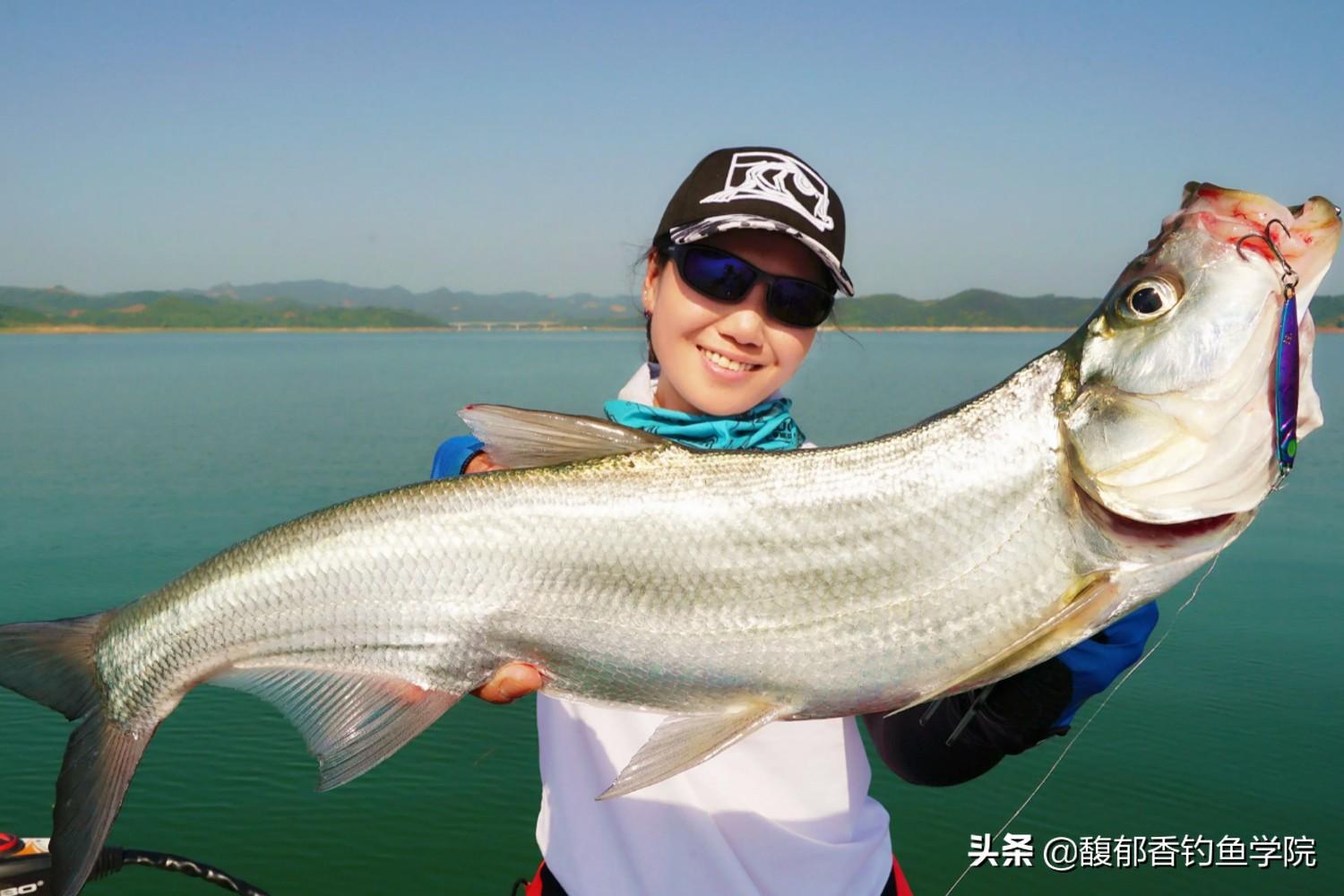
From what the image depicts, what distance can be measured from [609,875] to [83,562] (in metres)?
13.3

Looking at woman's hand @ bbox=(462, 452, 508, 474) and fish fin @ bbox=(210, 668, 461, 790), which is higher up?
woman's hand @ bbox=(462, 452, 508, 474)

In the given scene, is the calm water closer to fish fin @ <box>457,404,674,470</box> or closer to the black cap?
the black cap

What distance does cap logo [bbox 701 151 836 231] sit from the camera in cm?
339

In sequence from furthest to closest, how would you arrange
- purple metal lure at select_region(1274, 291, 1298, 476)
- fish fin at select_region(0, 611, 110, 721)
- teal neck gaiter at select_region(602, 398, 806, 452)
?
teal neck gaiter at select_region(602, 398, 806, 452)
fish fin at select_region(0, 611, 110, 721)
purple metal lure at select_region(1274, 291, 1298, 476)

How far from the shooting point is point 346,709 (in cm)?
294

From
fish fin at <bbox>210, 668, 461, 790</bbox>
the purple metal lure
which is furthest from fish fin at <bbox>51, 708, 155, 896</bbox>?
the purple metal lure

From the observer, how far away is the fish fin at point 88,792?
278 centimetres

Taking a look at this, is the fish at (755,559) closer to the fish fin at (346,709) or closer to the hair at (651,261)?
the fish fin at (346,709)

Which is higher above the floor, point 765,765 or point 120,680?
point 120,680

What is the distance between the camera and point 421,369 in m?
56.2

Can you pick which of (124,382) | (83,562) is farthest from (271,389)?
(83,562)

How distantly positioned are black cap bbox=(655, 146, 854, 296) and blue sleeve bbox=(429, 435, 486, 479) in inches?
43.2

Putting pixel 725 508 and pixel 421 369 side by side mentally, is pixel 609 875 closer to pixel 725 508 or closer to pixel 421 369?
pixel 725 508

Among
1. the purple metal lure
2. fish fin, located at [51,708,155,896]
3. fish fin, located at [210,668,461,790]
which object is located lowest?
fish fin, located at [51,708,155,896]
